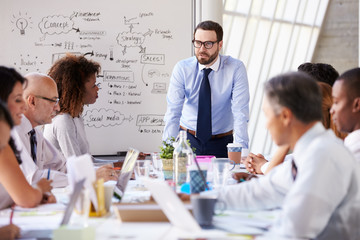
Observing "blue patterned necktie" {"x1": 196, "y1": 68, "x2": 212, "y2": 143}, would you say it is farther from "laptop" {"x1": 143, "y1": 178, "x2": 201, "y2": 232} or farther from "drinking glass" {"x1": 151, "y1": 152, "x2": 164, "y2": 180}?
"laptop" {"x1": 143, "y1": 178, "x2": 201, "y2": 232}

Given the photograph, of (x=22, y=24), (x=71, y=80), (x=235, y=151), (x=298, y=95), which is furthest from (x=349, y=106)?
(x=22, y=24)

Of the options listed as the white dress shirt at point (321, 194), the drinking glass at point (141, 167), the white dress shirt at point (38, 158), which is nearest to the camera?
the white dress shirt at point (321, 194)

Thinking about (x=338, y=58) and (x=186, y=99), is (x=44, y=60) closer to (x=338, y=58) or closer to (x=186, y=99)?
(x=186, y=99)

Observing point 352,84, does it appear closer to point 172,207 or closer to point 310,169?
point 310,169

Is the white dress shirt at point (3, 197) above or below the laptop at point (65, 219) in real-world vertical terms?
below

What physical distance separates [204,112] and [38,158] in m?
1.93

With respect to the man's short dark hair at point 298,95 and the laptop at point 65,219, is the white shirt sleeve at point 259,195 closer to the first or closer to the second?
the man's short dark hair at point 298,95

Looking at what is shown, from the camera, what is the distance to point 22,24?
5.61 meters

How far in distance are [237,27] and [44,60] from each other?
3755 mm

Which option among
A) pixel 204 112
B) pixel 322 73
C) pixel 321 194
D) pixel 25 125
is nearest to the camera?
pixel 321 194

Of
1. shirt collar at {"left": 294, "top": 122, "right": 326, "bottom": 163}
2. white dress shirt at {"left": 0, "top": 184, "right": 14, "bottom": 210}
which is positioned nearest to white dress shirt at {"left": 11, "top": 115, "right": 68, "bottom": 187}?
white dress shirt at {"left": 0, "top": 184, "right": 14, "bottom": 210}

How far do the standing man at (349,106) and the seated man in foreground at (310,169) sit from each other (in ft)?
1.53

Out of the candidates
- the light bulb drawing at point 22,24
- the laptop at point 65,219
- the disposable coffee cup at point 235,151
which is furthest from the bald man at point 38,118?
the light bulb drawing at point 22,24

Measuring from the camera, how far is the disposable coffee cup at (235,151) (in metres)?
3.86
